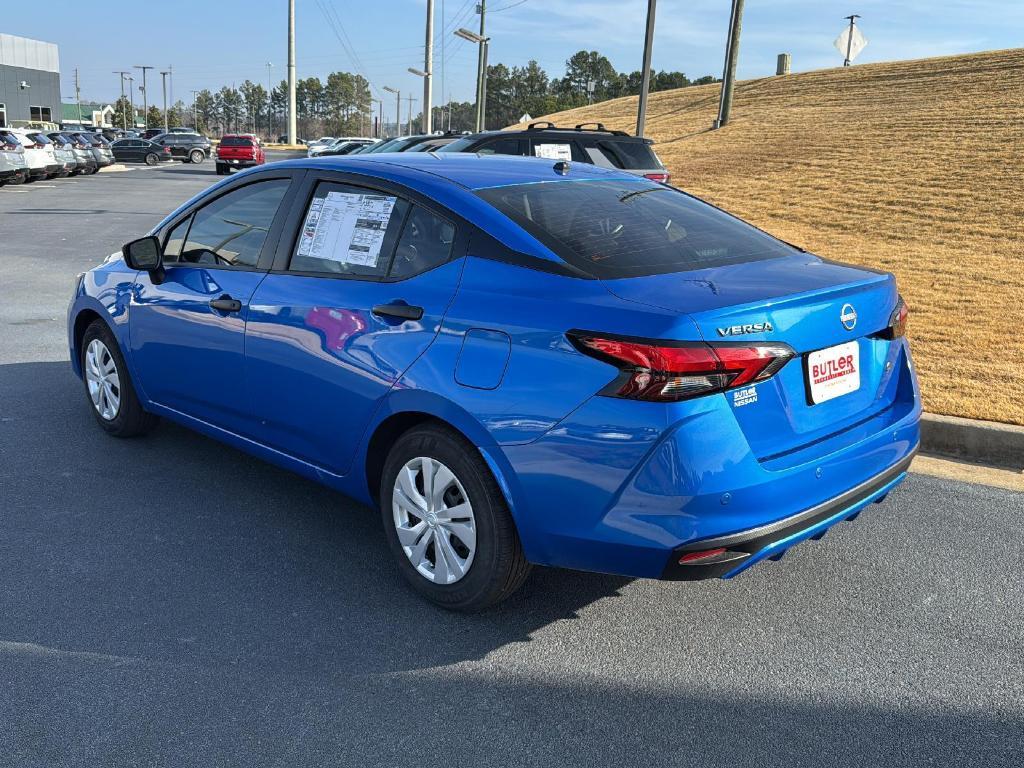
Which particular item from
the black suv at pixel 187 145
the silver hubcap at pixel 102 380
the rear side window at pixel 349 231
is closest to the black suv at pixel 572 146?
the silver hubcap at pixel 102 380

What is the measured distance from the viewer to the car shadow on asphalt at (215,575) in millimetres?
3404

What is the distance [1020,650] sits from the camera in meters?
3.45

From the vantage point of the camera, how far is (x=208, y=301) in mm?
4543

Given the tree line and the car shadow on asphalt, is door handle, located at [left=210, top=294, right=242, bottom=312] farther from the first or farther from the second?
the tree line

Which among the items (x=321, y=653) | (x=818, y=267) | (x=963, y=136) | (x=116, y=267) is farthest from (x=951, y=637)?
(x=963, y=136)

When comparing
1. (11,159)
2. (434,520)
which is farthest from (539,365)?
(11,159)

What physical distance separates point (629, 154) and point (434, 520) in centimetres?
1031

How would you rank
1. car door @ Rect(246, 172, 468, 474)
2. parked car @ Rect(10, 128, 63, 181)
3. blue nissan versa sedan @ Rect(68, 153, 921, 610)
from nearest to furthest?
blue nissan versa sedan @ Rect(68, 153, 921, 610) → car door @ Rect(246, 172, 468, 474) → parked car @ Rect(10, 128, 63, 181)

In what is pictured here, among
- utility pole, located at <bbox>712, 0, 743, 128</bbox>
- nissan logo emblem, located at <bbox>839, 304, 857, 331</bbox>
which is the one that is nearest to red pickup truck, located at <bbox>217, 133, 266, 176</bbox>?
utility pole, located at <bbox>712, 0, 743, 128</bbox>

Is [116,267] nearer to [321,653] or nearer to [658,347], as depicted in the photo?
[321,653]

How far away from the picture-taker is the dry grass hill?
812cm

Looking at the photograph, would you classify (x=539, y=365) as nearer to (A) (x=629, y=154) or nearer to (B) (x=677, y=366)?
(B) (x=677, y=366)

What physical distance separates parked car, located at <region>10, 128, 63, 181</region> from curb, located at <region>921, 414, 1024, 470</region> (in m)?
31.8

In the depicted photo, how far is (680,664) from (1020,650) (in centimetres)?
122
